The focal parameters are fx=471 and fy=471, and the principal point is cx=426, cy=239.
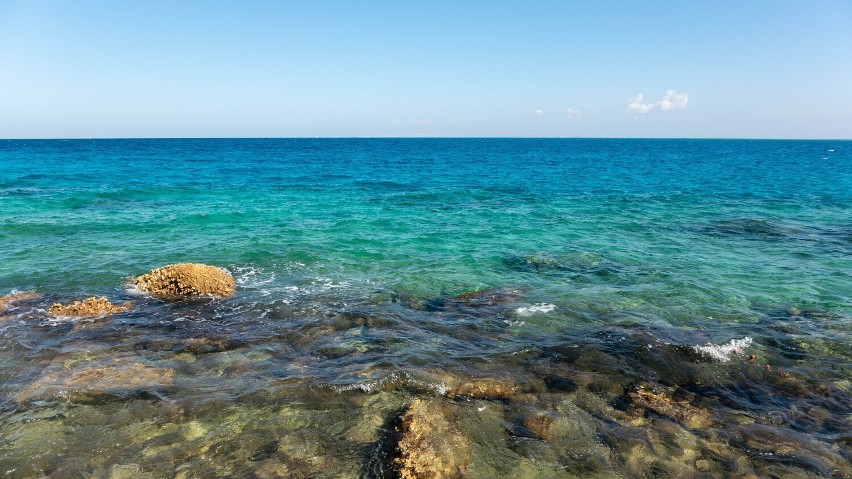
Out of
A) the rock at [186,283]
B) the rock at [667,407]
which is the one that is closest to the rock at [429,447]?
the rock at [667,407]

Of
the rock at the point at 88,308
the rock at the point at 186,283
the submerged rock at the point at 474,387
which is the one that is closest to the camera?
the submerged rock at the point at 474,387

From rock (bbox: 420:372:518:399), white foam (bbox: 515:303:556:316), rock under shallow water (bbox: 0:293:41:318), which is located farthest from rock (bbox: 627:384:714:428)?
rock under shallow water (bbox: 0:293:41:318)

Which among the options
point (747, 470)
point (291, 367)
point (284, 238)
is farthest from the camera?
point (284, 238)

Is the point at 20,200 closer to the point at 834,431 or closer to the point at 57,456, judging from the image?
the point at 57,456

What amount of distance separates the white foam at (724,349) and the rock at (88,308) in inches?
494

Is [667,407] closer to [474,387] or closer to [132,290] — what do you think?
[474,387]

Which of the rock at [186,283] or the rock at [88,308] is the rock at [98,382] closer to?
the rock at [88,308]

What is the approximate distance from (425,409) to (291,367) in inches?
110

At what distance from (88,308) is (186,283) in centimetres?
211

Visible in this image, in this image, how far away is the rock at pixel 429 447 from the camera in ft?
18.8

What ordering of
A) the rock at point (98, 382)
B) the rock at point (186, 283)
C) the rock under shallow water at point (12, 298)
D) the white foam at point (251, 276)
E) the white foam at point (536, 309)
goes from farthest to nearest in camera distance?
the white foam at point (251, 276) < the rock at point (186, 283) < the white foam at point (536, 309) < the rock under shallow water at point (12, 298) < the rock at point (98, 382)

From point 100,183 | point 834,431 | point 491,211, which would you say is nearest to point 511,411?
point 834,431

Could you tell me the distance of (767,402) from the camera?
7500mm

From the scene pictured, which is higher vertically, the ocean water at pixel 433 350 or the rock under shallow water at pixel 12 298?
the rock under shallow water at pixel 12 298
